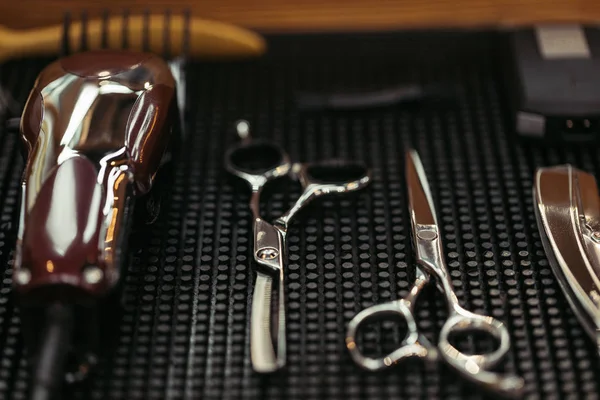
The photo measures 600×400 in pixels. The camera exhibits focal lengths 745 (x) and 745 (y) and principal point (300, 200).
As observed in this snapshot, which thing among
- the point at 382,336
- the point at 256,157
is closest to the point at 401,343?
the point at 382,336

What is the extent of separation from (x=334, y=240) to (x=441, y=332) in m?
0.12

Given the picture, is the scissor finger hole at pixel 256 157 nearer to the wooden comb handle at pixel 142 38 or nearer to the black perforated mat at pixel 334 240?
the black perforated mat at pixel 334 240

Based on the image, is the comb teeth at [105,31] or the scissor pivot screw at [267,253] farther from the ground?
the comb teeth at [105,31]

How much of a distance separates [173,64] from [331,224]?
0.21 m

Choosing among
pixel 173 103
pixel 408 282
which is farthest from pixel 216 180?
pixel 408 282

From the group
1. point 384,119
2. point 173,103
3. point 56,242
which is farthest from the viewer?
point 384,119

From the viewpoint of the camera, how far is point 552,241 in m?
0.54

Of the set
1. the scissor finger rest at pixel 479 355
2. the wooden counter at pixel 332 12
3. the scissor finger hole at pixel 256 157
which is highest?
the wooden counter at pixel 332 12

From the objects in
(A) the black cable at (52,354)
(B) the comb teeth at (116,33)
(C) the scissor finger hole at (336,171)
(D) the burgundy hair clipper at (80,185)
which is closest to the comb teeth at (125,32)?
(B) the comb teeth at (116,33)

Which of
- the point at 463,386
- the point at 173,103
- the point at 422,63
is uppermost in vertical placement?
the point at 422,63

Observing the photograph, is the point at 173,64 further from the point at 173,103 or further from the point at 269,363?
the point at 269,363

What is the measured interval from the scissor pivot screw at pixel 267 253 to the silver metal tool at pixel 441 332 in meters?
0.08

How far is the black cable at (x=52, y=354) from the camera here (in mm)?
434

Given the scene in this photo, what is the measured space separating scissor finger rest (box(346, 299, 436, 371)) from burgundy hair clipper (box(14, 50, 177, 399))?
0.16m
